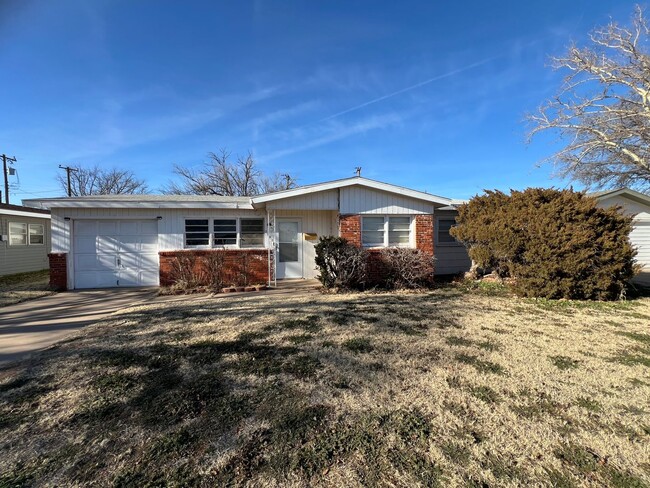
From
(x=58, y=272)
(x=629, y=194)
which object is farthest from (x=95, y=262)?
(x=629, y=194)

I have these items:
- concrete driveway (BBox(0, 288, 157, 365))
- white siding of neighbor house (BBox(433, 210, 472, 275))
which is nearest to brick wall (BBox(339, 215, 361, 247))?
white siding of neighbor house (BBox(433, 210, 472, 275))

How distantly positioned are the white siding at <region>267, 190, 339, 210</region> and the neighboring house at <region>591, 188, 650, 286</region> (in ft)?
38.8

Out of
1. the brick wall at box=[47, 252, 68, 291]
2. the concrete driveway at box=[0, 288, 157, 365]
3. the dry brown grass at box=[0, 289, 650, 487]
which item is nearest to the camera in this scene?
the dry brown grass at box=[0, 289, 650, 487]

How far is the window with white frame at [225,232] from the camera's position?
1016 cm

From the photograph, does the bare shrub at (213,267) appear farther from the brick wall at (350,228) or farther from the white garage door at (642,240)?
the white garage door at (642,240)

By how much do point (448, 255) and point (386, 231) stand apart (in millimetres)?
3827

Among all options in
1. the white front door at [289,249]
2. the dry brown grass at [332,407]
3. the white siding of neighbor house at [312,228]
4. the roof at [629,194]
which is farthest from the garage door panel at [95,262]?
the roof at [629,194]

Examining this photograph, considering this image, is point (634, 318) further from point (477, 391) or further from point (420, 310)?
point (477, 391)

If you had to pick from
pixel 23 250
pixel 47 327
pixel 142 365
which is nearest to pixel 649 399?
pixel 142 365

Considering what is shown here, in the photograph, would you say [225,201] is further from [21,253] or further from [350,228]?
[21,253]

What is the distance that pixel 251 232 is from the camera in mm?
10609

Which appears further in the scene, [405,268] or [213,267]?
[213,267]

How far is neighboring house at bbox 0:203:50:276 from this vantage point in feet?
44.6

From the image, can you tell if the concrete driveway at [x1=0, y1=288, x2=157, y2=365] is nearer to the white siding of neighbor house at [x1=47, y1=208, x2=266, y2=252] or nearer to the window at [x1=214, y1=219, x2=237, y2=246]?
the white siding of neighbor house at [x1=47, y1=208, x2=266, y2=252]
